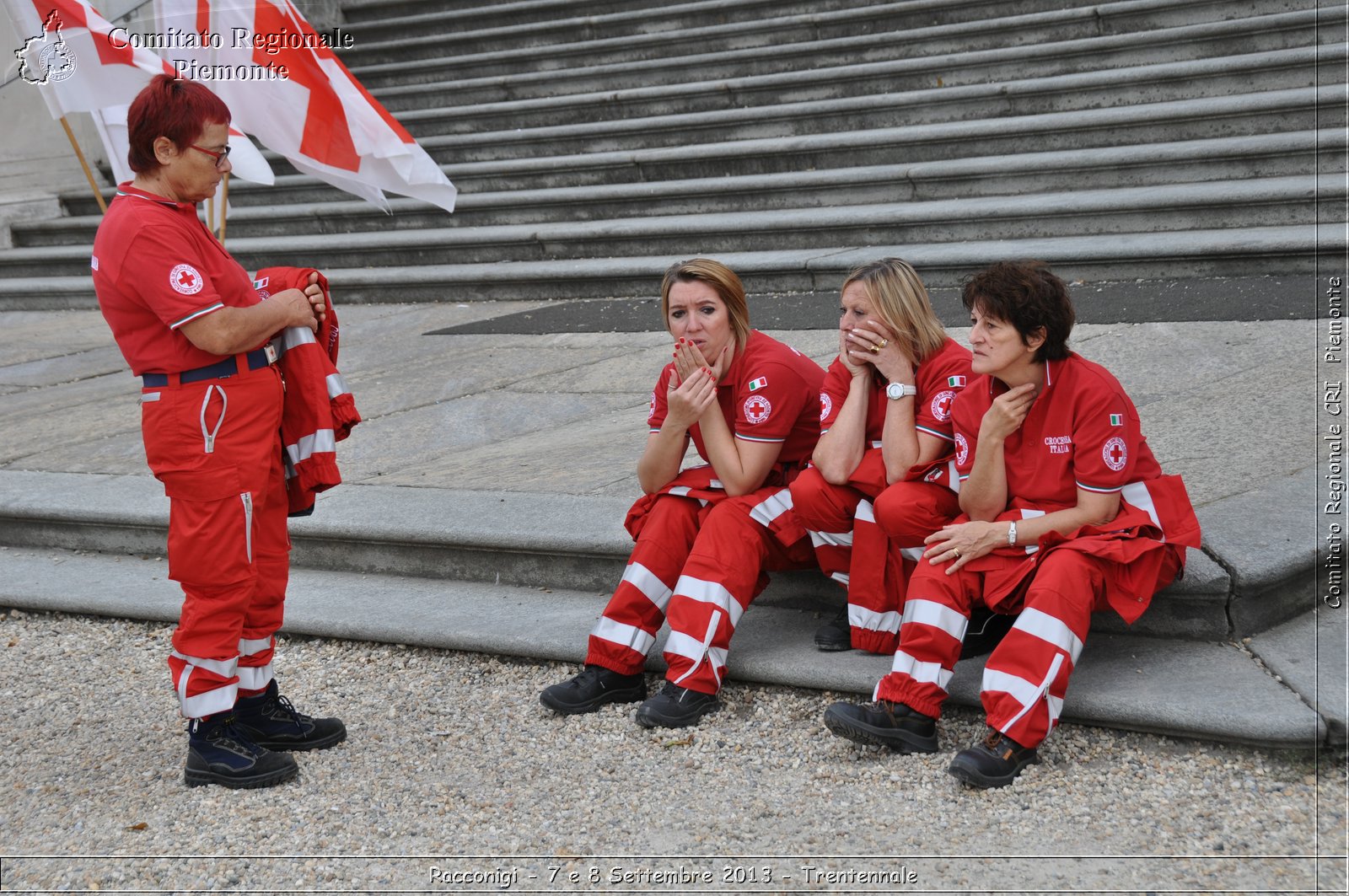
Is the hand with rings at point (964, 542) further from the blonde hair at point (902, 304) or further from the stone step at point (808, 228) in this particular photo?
the stone step at point (808, 228)

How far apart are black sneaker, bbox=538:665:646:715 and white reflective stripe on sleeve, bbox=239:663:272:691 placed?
79cm

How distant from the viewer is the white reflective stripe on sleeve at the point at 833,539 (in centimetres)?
378

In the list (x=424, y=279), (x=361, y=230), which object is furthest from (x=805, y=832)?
(x=361, y=230)

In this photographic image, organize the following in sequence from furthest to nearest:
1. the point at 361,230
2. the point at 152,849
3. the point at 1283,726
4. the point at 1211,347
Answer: the point at 361,230 < the point at 1211,347 < the point at 152,849 < the point at 1283,726

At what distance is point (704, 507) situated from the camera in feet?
12.9

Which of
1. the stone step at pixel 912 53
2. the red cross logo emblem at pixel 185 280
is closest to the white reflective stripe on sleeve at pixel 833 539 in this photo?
the red cross logo emblem at pixel 185 280

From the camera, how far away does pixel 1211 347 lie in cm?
581

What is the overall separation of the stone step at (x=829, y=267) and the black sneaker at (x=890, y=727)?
471 cm

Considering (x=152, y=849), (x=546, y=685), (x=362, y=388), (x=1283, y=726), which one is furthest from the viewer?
(x=362, y=388)

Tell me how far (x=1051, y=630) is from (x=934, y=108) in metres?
7.44

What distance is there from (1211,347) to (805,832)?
147 inches

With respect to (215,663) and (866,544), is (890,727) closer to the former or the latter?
(866,544)

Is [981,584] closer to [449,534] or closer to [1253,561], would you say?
[1253,561]

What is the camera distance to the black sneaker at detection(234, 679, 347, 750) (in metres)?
3.70
